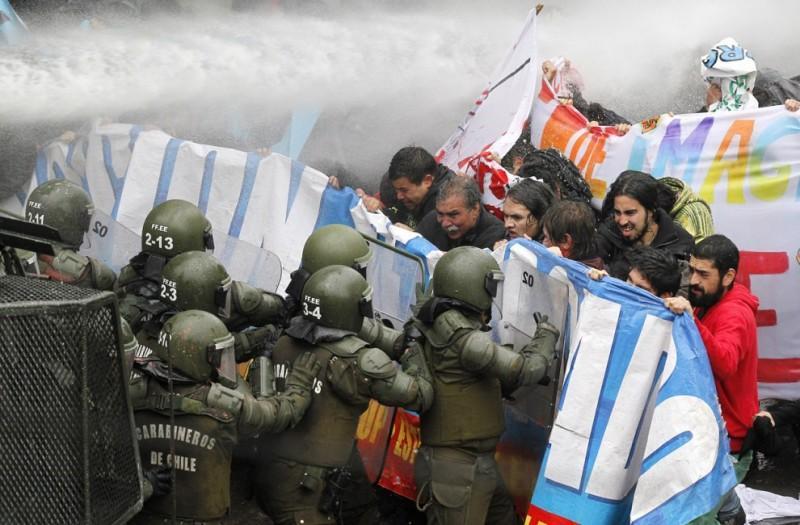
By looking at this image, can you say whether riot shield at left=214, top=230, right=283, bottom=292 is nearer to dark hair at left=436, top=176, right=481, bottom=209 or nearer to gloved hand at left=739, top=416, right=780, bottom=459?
dark hair at left=436, top=176, right=481, bottom=209

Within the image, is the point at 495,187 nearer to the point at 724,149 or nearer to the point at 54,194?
the point at 724,149

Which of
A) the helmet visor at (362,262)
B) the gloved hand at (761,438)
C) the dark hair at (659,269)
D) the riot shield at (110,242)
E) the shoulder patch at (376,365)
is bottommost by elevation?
the gloved hand at (761,438)

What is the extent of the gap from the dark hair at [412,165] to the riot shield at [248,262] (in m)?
1.01

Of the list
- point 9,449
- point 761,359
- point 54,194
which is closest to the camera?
point 9,449

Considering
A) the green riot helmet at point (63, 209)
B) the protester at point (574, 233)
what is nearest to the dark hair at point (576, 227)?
the protester at point (574, 233)

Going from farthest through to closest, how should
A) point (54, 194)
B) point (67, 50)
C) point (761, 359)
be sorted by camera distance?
1. point (67, 50)
2. point (761, 359)
3. point (54, 194)

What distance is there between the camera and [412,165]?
7.62 meters

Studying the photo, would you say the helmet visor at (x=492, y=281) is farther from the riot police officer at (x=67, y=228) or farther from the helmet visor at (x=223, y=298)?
the riot police officer at (x=67, y=228)

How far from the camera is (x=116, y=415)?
396cm

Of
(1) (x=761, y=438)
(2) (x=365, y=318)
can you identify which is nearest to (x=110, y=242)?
(2) (x=365, y=318)

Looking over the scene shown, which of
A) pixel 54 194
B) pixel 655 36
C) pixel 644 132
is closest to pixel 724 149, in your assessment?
pixel 644 132

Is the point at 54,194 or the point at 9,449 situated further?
the point at 54,194

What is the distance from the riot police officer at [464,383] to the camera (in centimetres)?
545

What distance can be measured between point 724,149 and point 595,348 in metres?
2.82
